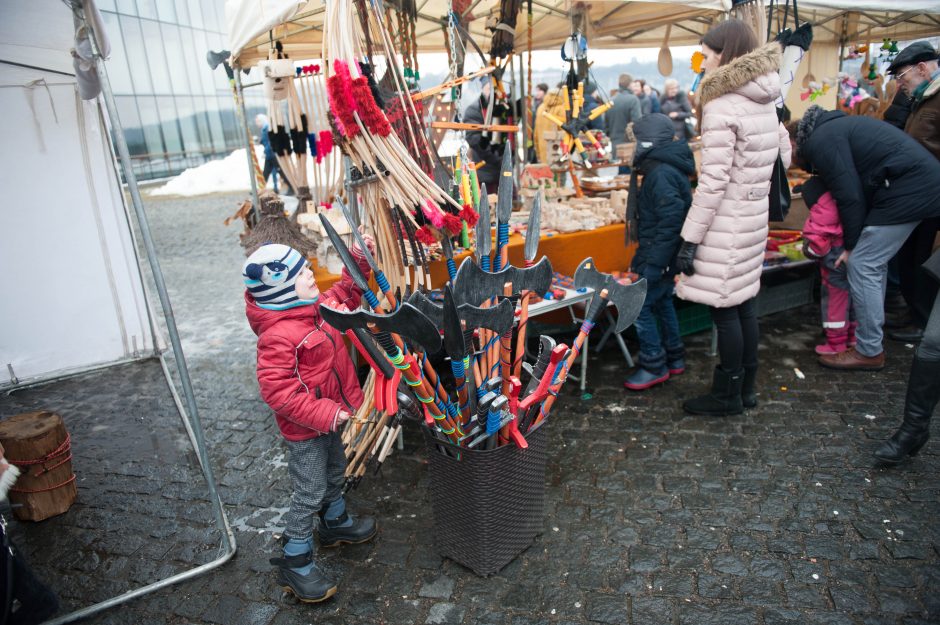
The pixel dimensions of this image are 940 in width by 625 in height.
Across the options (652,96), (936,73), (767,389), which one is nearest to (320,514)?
(767,389)

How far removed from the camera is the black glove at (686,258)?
3.06 metres

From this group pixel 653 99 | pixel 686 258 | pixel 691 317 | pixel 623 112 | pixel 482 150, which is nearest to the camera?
pixel 686 258

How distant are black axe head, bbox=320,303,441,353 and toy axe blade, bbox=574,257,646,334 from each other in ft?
2.46

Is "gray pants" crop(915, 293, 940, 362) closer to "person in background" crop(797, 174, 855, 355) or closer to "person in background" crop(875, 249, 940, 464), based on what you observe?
"person in background" crop(875, 249, 940, 464)

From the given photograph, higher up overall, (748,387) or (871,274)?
(871,274)

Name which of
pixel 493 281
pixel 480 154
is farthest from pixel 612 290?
pixel 480 154

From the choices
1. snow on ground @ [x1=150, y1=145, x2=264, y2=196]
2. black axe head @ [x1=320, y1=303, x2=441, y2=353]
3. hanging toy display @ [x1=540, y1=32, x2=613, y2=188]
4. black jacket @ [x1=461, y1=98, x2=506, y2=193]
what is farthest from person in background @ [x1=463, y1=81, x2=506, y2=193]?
snow on ground @ [x1=150, y1=145, x2=264, y2=196]

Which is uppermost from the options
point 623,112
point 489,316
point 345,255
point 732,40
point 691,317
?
point 732,40

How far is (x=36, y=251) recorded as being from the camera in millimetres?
3789

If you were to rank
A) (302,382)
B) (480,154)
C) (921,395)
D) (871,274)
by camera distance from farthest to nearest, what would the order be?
(480,154)
(871,274)
(921,395)
(302,382)

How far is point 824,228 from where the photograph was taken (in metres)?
3.58

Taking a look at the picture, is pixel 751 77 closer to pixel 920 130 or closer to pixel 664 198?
pixel 664 198

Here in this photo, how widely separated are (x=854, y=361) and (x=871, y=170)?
1138 mm

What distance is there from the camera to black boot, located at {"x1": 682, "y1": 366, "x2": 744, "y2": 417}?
3219mm
